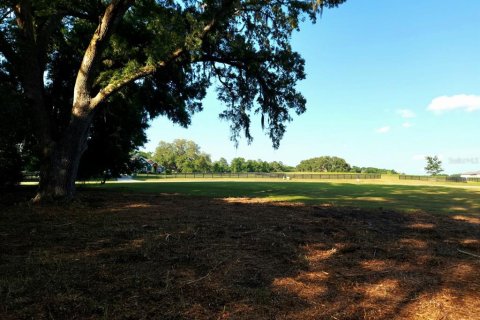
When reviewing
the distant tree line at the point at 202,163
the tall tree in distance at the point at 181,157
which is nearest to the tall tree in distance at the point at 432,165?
the distant tree line at the point at 202,163

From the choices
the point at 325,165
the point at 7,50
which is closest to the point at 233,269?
the point at 7,50

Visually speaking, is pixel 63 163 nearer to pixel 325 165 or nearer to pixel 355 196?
pixel 355 196

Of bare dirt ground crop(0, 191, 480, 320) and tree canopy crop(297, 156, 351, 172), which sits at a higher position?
tree canopy crop(297, 156, 351, 172)

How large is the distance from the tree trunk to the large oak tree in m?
0.03

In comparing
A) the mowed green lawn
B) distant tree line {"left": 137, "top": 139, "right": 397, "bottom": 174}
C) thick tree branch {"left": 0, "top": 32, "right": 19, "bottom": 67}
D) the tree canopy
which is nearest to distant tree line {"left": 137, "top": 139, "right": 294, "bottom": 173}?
distant tree line {"left": 137, "top": 139, "right": 397, "bottom": 174}

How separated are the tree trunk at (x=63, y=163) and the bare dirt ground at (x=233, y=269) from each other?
361 centimetres

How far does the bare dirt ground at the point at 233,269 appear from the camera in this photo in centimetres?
371

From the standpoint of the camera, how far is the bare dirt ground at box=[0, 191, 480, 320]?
371 centimetres

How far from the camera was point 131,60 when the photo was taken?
622 inches

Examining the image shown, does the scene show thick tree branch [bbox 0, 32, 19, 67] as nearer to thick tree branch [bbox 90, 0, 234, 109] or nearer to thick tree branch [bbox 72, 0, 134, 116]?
thick tree branch [bbox 72, 0, 134, 116]

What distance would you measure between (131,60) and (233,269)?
1333 centimetres

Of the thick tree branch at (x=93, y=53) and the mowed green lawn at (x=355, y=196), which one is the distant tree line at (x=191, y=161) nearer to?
the mowed green lawn at (x=355, y=196)

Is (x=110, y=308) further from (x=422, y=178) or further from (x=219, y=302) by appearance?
(x=422, y=178)

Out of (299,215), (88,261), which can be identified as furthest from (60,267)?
(299,215)
